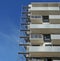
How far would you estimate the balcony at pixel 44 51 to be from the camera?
113 feet

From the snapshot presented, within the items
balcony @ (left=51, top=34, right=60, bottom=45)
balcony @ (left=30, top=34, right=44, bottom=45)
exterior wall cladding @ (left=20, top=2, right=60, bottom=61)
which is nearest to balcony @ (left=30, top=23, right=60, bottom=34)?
exterior wall cladding @ (left=20, top=2, right=60, bottom=61)

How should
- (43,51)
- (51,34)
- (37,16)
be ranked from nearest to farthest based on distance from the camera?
(43,51)
(51,34)
(37,16)

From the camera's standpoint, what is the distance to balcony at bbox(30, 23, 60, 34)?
37438mm

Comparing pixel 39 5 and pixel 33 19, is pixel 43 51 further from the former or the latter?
pixel 39 5

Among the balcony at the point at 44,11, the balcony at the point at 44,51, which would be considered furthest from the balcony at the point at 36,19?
the balcony at the point at 44,51

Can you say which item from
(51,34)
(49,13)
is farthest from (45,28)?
(49,13)

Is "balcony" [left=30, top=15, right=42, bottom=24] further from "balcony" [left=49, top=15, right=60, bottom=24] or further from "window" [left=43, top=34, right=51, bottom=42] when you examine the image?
"window" [left=43, top=34, right=51, bottom=42]

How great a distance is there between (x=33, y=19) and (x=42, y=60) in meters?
7.94

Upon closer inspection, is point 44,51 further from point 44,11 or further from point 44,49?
point 44,11

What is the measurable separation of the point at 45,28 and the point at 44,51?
475 centimetres

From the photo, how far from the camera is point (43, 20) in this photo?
1602 inches

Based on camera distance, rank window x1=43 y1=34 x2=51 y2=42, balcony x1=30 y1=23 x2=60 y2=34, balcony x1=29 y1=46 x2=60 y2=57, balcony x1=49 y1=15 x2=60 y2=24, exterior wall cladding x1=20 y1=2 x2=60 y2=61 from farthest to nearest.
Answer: balcony x1=49 y1=15 x2=60 y2=24, window x1=43 y1=34 x2=51 y2=42, balcony x1=30 y1=23 x2=60 y2=34, exterior wall cladding x1=20 y1=2 x2=60 y2=61, balcony x1=29 y1=46 x2=60 y2=57

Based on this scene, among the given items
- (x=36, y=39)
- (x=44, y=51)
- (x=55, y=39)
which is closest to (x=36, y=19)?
(x=36, y=39)

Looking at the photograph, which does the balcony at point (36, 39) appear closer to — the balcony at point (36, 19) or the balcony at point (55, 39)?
the balcony at point (55, 39)
